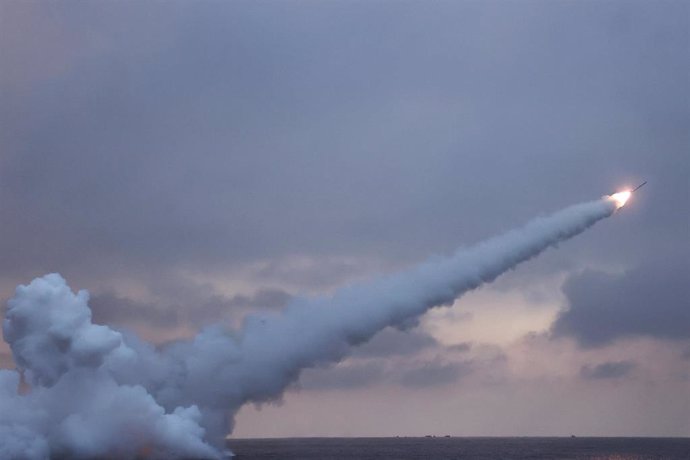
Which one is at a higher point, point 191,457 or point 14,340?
point 14,340

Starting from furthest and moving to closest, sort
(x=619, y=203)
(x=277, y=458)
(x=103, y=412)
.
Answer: (x=277, y=458) → (x=103, y=412) → (x=619, y=203)

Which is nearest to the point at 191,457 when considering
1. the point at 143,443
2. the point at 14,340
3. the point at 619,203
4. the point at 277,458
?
the point at 143,443

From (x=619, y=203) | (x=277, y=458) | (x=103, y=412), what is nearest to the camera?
(x=619, y=203)

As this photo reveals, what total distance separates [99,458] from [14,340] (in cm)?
1512

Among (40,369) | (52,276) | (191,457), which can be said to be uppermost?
(52,276)

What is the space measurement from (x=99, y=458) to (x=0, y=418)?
1087cm

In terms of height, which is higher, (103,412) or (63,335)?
(63,335)

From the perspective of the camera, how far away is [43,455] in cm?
Result: 9894

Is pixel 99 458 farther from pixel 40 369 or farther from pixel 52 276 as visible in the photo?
pixel 52 276

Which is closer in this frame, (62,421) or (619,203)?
(619,203)

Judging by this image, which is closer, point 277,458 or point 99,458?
point 99,458

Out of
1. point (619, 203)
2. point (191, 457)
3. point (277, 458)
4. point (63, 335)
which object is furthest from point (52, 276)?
point (277, 458)

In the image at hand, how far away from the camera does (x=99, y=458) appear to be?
99.9 metres

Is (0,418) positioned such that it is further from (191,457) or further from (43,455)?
(191,457)
